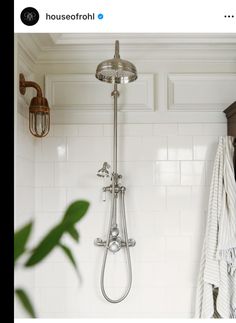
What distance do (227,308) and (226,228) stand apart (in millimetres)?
292

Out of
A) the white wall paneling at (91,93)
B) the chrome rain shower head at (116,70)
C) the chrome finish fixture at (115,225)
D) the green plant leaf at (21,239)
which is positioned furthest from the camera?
the white wall paneling at (91,93)

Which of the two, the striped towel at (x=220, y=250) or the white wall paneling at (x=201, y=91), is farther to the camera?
→ the white wall paneling at (x=201, y=91)

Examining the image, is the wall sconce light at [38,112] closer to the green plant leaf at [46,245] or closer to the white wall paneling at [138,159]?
the white wall paneling at [138,159]

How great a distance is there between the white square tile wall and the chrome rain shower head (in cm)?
29

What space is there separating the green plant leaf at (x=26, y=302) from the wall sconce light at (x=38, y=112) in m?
1.29

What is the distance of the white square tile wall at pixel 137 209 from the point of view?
5.34 feet

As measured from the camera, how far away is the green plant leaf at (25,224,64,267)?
0.21 metres
